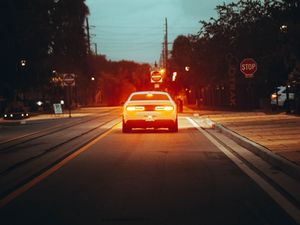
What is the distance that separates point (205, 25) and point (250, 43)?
8.03 meters

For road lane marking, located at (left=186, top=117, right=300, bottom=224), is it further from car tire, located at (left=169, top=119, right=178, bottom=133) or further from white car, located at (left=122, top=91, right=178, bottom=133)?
car tire, located at (left=169, top=119, right=178, bottom=133)

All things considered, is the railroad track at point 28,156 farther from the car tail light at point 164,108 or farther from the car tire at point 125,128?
the car tail light at point 164,108

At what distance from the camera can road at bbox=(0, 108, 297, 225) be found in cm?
848

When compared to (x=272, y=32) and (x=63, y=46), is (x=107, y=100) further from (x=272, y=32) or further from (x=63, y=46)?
(x=272, y=32)

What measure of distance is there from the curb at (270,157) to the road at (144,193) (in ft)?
2.53

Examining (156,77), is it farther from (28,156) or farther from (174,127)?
(28,156)

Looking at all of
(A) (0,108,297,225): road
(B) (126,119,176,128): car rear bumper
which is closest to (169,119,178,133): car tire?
(B) (126,119,176,128): car rear bumper

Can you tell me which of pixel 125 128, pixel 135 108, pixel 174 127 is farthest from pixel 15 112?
pixel 174 127

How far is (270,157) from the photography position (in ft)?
46.9

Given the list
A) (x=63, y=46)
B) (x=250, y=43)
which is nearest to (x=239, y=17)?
(x=250, y=43)

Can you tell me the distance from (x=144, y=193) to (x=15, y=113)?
3639 centimetres

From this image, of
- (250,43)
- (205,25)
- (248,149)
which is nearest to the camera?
(248,149)

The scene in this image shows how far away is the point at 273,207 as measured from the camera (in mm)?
9102

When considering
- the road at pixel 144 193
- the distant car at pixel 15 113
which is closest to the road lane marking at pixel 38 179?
the road at pixel 144 193
